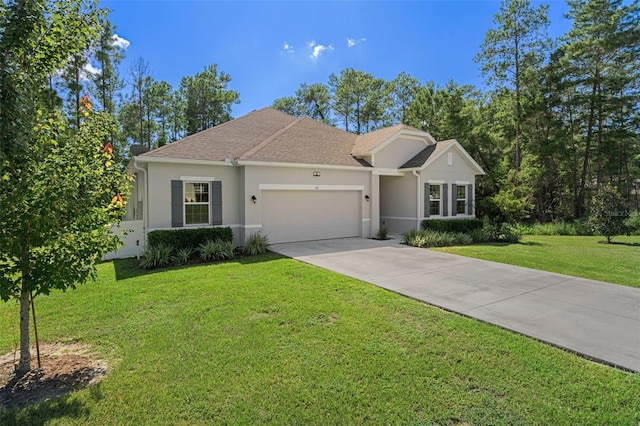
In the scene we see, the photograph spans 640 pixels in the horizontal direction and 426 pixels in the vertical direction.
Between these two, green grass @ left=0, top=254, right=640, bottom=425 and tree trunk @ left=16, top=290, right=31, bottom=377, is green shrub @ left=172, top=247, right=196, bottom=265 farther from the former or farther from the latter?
tree trunk @ left=16, top=290, right=31, bottom=377

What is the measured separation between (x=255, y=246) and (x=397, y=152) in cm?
912

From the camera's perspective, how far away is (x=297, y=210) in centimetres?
1401

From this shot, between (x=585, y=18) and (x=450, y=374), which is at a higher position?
(x=585, y=18)

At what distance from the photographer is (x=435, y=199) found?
17.0 meters

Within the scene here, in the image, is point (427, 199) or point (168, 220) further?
point (427, 199)

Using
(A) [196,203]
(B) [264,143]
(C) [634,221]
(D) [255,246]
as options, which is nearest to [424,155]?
(B) [264,143]

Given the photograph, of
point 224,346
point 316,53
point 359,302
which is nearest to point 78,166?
point 224,346

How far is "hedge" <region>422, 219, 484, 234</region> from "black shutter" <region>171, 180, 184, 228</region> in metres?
11.0

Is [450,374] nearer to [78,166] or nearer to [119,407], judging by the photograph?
[119,407]

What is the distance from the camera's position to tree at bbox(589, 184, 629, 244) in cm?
1548

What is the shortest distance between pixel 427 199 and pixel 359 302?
11.3 meters

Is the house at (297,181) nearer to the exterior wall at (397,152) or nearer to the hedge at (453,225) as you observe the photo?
the exterior wall at (397,152)

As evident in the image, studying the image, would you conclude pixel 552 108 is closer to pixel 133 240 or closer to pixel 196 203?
pixel 196 203

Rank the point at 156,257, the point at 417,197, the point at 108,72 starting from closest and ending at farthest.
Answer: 1. the point at 156,257
2. the point at 417,197
3. the point at 108,72
